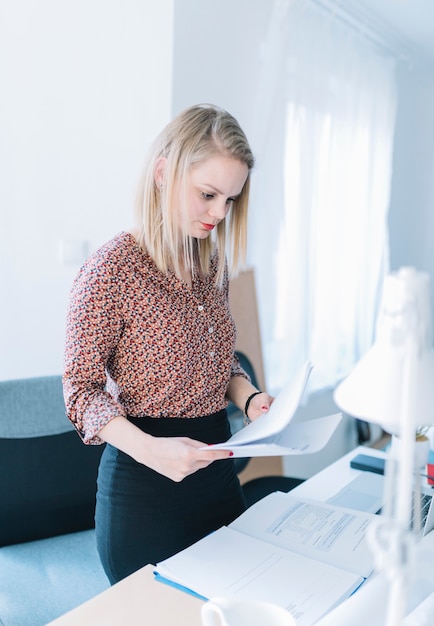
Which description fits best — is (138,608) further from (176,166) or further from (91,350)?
(176,166)

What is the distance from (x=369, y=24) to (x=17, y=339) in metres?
2.42

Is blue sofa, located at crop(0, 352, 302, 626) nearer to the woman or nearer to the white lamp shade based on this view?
the woman

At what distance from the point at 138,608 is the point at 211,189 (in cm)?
77

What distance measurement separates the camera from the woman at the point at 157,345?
45.3 inches

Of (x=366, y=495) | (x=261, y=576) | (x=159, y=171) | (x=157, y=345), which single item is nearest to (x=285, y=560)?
(x=261, y=576)

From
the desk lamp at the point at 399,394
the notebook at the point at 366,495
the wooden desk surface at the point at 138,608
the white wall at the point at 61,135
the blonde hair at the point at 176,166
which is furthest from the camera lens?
the white wall at the point at 61,135

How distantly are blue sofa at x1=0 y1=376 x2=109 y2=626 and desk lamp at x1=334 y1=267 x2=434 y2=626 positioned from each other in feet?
4.10

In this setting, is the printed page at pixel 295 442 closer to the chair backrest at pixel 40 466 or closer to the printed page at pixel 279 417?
the printed page at pixel 279 417

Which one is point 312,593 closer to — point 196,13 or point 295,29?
point 196,13

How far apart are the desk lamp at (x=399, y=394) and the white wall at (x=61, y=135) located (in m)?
1.76

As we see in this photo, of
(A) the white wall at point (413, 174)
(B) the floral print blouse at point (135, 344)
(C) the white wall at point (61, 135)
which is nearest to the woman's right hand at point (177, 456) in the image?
(B) the floral print blouse at point (135, 344)

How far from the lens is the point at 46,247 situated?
2.23 m

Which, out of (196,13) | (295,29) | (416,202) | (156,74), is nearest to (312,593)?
(156,74)

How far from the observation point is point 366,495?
1.59 metres
